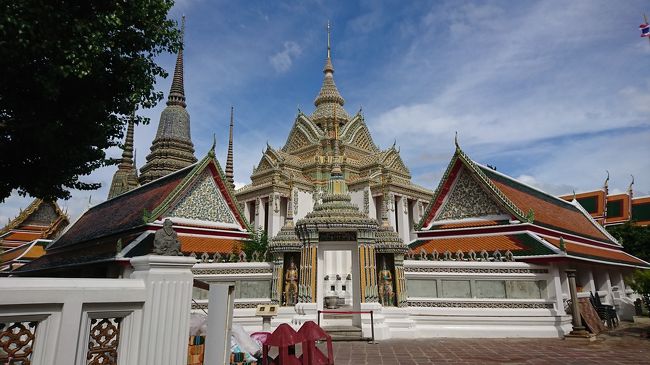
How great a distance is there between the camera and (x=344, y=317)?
10.6m

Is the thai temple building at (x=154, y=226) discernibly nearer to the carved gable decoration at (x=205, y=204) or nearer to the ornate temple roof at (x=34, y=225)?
the carved gable decoration at (x=205, y=204)

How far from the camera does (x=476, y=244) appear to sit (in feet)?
43.9

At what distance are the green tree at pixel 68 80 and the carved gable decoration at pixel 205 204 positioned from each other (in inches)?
274

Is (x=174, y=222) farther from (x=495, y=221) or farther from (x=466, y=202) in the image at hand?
(x=495, y=221)

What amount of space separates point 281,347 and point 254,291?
5.78 m

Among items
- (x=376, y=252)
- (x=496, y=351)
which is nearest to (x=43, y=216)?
(x=376, y=252)

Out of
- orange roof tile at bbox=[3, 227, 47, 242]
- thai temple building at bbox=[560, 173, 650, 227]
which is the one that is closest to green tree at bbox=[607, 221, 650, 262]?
thai temple building at bbox=[560, 173, 650, 227]

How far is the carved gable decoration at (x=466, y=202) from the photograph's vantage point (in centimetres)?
1432

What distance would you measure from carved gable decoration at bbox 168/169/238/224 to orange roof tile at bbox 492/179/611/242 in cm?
1066

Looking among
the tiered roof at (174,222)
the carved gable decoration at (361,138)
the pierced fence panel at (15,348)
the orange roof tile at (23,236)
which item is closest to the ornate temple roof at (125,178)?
the orange roof tile at (23,236)

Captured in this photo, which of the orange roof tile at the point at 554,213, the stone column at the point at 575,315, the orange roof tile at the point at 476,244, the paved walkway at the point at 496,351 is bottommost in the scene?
the paved walkway at the point at 496,351

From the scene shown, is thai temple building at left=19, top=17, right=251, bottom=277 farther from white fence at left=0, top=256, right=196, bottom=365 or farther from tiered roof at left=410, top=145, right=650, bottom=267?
white fence at left=0, top=256, right=196, bottom=365

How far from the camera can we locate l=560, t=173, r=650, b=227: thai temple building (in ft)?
82.0

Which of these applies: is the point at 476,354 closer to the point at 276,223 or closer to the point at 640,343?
the point at 640,343
